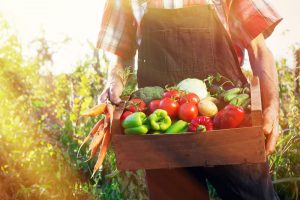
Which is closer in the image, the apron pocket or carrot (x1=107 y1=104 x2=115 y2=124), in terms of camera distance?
carrot (x1=107 y1=104 x2=115 y2=124)

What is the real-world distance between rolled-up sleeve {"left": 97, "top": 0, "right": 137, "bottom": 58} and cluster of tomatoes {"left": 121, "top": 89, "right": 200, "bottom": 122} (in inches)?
23.1

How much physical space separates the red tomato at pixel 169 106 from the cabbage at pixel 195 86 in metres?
0.11

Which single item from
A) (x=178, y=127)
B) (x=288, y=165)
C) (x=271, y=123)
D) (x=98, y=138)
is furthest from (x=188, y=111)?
(x=288, y=165)

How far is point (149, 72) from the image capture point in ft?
A: 7.75

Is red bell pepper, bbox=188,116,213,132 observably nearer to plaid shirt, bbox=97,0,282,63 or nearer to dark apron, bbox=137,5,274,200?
dark apron, bbox=137,5,274,200

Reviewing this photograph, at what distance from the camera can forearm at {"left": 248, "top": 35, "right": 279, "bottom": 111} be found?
2.12 meters

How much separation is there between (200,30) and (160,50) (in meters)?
0.20

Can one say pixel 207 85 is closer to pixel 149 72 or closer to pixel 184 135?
pixel 149 72

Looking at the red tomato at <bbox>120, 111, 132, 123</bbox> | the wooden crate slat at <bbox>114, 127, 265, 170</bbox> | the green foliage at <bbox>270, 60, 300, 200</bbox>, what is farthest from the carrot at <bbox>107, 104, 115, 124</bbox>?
the green foliage at <bbox>270, 60, 300, 200</bbox>

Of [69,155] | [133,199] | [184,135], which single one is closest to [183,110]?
[184,135]

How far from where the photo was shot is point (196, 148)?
1836 mm

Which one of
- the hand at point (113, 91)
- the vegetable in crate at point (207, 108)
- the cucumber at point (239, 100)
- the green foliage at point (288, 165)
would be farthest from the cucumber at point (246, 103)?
the green foliage at point (288, 165)

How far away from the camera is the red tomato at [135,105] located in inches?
81.2

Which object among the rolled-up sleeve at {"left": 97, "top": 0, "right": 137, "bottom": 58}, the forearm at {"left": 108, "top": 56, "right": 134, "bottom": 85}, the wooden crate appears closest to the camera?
the wooden crate
